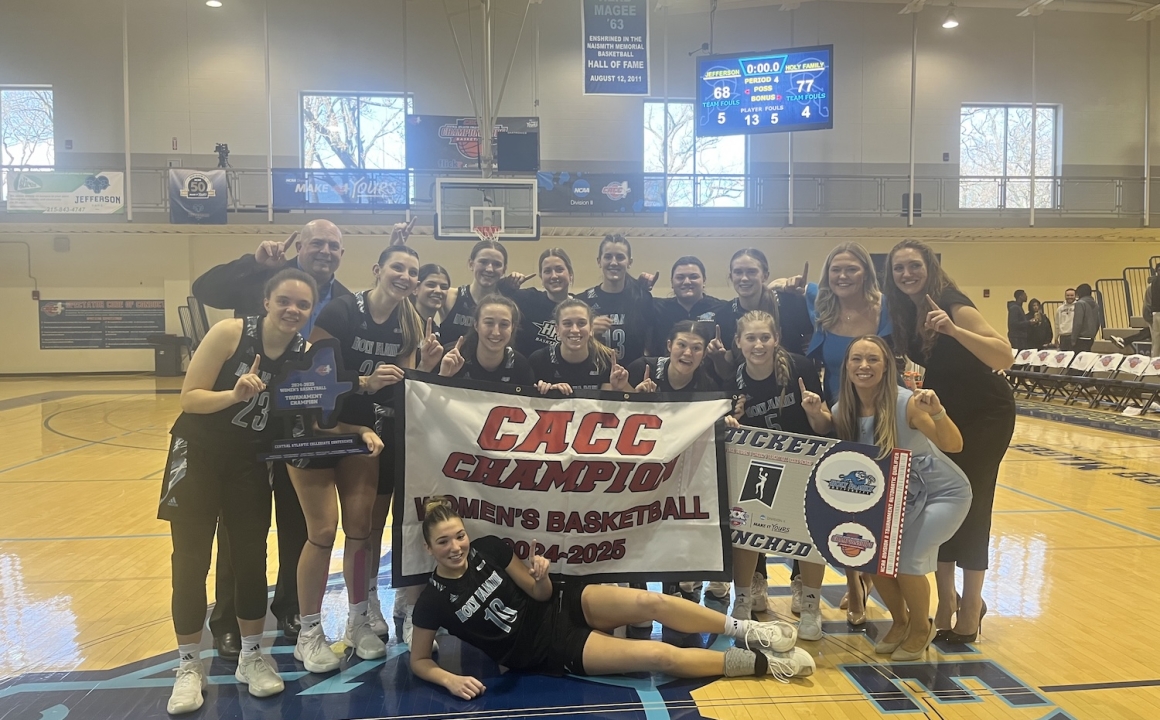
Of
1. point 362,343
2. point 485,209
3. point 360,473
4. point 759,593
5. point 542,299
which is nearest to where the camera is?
point 360,473

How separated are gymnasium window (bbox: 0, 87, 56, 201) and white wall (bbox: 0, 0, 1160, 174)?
0.32 meters

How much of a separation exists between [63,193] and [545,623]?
17161mm

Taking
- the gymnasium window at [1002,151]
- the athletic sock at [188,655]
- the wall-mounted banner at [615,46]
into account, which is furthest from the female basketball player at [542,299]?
the gymnasium window at [1002,151]

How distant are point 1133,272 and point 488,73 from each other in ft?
56.6

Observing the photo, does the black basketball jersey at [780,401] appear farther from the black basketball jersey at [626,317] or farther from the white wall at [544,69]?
the white wall at [544,69]

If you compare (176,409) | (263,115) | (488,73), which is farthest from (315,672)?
(263,115)

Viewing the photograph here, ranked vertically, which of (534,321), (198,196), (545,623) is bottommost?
(545,623)

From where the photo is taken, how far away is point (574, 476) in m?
3.32

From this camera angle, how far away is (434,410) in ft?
11.0

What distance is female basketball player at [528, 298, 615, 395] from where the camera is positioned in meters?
3.57

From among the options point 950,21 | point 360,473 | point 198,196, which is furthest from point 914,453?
point 950,21

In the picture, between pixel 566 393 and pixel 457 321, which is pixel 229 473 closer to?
pixel 566 393

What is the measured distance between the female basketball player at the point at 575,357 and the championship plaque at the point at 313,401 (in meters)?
0.95

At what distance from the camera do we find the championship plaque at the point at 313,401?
2.95 metres
